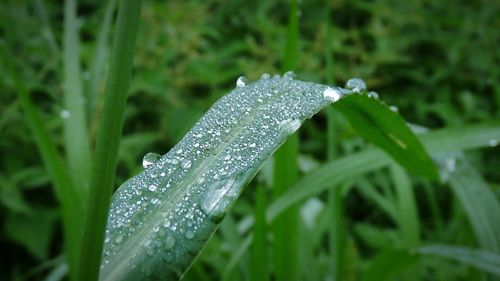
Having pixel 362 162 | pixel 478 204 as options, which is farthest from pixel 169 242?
pixel 478 204

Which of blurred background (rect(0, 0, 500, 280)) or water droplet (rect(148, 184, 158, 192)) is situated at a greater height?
blurred background (rect(0, 0, 500, 280))

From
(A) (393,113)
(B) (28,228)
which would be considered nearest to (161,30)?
(B) (28,228)

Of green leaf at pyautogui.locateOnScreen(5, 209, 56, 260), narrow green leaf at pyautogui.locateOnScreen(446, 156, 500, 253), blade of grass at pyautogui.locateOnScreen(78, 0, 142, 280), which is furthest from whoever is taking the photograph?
green leaf at pyautogui.locateOnScreen(5, 209, 56, 260)

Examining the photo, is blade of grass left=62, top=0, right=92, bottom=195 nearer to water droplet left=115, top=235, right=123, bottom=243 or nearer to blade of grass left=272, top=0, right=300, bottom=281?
blade of grass left=272, top=0, right=300, bottom=281

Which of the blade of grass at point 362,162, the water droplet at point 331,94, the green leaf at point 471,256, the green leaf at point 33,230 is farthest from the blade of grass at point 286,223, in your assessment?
the green leaf at point 33,230

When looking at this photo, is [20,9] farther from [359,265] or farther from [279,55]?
[359,265]

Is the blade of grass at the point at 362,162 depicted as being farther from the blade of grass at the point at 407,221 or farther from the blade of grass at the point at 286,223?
the blade of grass at the point at 407,221

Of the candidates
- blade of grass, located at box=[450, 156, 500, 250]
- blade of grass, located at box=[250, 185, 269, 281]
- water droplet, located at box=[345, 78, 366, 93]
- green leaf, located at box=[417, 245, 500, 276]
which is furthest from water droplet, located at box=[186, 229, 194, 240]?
blade of grass, located at box=[450, 156, 500, 250]

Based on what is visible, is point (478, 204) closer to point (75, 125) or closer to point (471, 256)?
point (471, 256)
